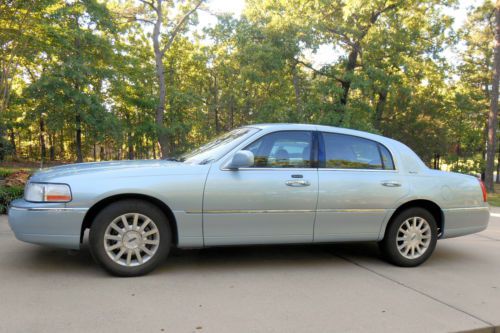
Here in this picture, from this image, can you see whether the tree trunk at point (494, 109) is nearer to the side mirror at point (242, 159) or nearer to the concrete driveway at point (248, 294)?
the concrete driveway at point (248, 294)

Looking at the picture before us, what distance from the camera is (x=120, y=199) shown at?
4.14 m

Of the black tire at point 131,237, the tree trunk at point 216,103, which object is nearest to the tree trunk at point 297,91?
the tree trunk at point 216,103

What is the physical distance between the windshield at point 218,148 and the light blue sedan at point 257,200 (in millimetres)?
22

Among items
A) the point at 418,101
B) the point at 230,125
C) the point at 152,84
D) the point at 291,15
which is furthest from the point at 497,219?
the point at 230,125

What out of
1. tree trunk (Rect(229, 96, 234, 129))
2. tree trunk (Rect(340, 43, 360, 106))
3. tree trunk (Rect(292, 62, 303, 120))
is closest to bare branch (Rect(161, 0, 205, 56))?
tree trunk (Rect(229, 96, 234, 129))

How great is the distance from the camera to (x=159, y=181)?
4.15 metres

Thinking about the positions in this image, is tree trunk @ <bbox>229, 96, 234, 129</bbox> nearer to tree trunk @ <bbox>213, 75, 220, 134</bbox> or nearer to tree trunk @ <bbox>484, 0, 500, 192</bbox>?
tree trunk @ <bbox>213, 75, 220, 134</bbox>

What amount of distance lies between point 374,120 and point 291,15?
26.0ft

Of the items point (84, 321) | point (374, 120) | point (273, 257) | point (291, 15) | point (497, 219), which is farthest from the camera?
point (374, 120)

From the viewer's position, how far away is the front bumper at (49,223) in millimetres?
3920

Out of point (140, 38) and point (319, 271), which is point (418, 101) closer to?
point (140, 38)

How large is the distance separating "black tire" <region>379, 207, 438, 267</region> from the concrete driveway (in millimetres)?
123

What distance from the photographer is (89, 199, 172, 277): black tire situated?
4.02 metres

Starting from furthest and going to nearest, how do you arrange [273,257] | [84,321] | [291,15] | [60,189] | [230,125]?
1. [230,125]
2. [291,15]
3. [273,257]
4. [60,189]
5. [84,321]
